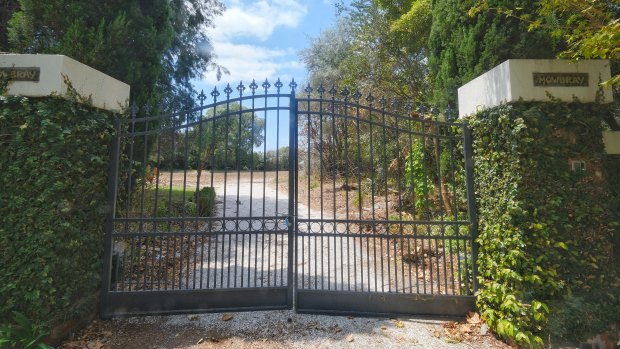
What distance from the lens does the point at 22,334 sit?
292cm

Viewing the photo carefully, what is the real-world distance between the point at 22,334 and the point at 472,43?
6570mm

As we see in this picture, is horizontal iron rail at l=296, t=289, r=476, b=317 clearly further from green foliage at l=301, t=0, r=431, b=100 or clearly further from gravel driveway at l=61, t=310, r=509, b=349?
green foliage at l=301, t=0, r=431, b=100

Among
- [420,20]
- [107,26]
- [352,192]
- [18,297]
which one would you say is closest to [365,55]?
[420,20]

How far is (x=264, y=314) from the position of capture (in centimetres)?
377

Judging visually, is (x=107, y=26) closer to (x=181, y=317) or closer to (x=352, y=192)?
(x=181, y=317)

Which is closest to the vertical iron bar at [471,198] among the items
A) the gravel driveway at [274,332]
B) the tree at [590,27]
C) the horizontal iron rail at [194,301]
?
the gravel driveway at [274,332]

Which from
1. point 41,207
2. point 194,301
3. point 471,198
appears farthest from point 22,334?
point 471,198

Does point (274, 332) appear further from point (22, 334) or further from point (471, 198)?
point (471, 198)

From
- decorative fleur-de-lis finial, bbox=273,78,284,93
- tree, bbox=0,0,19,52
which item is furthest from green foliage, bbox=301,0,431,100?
tree, bbox=0,0,19,52

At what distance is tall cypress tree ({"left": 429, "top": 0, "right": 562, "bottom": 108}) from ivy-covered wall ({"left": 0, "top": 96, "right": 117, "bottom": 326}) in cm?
536

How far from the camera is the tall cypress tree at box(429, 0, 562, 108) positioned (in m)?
4.20

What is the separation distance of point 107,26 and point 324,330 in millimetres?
5507

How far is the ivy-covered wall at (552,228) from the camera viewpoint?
10.3 ft

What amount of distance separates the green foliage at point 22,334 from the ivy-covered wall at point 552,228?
4.57 m
